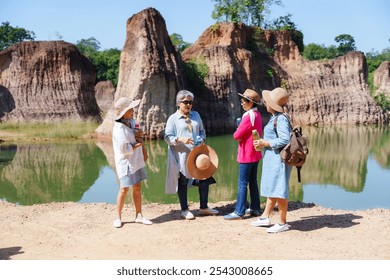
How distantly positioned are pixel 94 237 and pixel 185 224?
1105mm

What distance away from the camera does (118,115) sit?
5.46 m

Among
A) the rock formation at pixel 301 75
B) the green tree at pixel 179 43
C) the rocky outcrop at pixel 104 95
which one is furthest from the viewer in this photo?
the green tree at pixel 179 43

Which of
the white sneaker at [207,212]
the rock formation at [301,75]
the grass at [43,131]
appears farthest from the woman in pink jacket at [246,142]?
the rock formation at [301,75]

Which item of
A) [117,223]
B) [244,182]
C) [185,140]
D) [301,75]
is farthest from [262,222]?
[301,75]

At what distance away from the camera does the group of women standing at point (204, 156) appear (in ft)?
16.9

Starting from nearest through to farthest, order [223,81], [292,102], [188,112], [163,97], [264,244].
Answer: [264,244] → [188,112] → [163,97] → [223,81] → [292,102]

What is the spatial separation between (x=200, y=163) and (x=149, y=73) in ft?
48.2

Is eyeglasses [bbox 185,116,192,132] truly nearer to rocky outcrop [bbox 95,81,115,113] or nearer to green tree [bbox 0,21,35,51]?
rocky outcrop [bbox 95,81,115,113]

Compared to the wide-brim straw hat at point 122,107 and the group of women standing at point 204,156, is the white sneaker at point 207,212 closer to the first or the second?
the group of women standing at point 204,156

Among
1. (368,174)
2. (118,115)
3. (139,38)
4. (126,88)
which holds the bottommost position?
(368,174)

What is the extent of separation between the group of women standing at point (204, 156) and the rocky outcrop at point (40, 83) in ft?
69.2

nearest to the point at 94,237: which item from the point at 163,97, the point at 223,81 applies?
the point at 163,97

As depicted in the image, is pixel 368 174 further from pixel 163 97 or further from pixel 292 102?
pixel 292 102

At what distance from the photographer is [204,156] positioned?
18.8 feet
